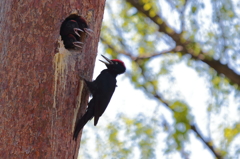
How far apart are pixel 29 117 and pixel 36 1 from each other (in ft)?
3.20

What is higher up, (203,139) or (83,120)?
(83,120)

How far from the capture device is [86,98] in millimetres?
3900

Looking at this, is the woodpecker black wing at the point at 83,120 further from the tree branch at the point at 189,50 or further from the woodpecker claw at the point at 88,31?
the tree branch at the point at 189,50

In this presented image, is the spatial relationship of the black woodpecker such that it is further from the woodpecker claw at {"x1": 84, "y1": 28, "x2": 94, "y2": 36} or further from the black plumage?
the black plumage

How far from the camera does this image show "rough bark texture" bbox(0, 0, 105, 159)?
133 inches

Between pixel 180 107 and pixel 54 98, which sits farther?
pixel 54 98

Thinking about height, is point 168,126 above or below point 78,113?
below

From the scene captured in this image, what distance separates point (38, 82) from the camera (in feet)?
11.4

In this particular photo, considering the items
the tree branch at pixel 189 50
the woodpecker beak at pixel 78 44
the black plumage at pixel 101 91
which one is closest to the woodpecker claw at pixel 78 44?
the woodpecker beak at pixel 78 44

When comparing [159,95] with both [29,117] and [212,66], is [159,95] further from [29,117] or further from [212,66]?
[29,117]

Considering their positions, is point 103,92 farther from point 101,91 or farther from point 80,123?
point 80,123

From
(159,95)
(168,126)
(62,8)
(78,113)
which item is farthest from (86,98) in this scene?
(159,95)

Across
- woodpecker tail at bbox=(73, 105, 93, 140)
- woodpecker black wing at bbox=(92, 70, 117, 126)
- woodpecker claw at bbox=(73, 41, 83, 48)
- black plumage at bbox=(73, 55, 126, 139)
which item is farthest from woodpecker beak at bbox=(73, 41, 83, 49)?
woodpecker tail at bbox=(73, 105, 93, 140)

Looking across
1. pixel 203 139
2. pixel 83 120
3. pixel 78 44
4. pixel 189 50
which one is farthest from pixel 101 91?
pixel 203 139
